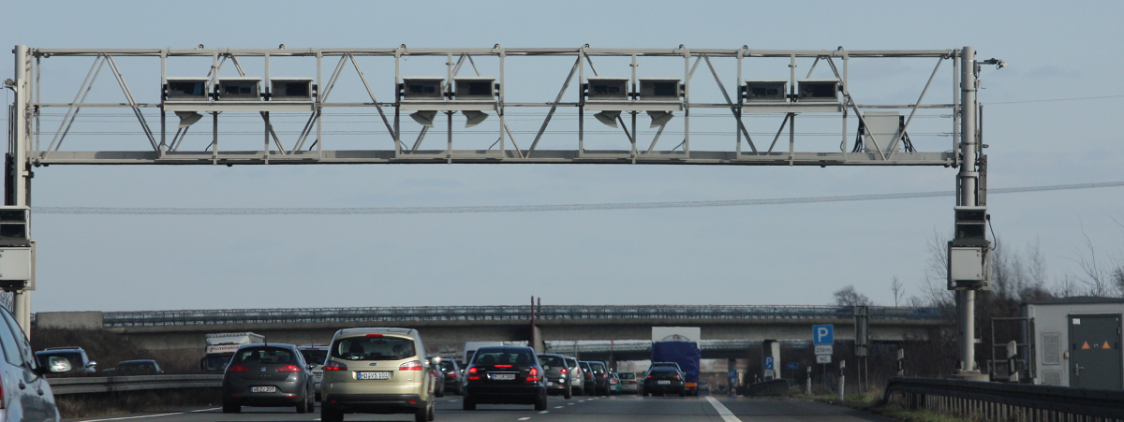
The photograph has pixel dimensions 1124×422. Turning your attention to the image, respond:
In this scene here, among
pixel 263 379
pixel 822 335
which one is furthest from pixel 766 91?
pixel 822 335

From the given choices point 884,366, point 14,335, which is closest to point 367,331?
point 14,335

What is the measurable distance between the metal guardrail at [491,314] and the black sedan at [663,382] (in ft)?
80.7

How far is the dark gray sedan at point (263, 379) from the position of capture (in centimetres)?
2394

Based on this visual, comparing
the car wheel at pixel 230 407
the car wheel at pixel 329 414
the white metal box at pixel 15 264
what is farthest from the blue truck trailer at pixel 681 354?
the car wheel at pixel 329 414

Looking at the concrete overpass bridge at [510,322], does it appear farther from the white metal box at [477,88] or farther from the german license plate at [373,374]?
the german license plate at [373,374]

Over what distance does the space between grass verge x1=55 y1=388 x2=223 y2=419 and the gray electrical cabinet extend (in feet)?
67.7

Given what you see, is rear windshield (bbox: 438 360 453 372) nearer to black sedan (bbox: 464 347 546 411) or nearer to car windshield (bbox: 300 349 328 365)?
car windshield (bbox: 300 349 328 365)

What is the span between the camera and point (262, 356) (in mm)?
24484

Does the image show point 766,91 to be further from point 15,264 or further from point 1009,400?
point 15,264

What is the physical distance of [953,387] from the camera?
20734 millimetres

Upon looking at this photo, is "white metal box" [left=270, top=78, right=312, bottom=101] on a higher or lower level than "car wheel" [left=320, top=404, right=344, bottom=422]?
higher

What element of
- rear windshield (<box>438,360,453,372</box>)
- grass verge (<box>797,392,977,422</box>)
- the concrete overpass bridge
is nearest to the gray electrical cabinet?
grass verge (<box>797,392,977,422</box>)

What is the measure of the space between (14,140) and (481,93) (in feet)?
35.4

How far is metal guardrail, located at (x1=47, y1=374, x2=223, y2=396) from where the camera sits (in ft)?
72.7
